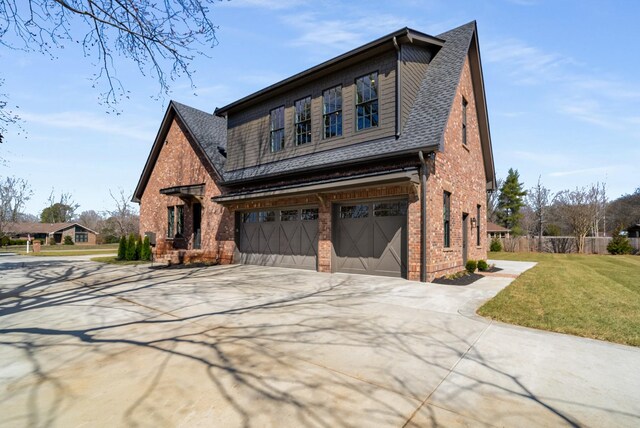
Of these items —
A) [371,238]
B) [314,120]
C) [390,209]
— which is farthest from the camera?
[314,120]

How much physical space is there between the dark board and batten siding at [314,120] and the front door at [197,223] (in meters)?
2.92

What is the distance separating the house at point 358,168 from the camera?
31.5ft

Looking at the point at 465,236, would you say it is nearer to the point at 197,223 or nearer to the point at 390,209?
the point at 390,209

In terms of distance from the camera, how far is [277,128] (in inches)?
551

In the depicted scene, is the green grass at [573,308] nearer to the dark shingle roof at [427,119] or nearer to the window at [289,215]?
the dark shingle roof at [427,119]

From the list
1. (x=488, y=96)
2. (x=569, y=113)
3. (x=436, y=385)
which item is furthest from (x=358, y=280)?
(x=569, y=113)

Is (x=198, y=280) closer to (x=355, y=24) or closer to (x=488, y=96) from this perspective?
(x=355, y=24)

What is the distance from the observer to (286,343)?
4.13m

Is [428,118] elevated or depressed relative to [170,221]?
elevated

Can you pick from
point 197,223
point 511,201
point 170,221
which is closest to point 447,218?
point 197,223

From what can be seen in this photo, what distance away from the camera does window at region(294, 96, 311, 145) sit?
42.0ft

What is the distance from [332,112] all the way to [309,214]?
393cm

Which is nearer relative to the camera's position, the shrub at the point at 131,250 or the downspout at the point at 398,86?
the downspout at the point at 398,86

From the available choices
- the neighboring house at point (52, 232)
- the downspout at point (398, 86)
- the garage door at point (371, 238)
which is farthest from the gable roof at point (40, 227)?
the downspout at point (398, 86)
